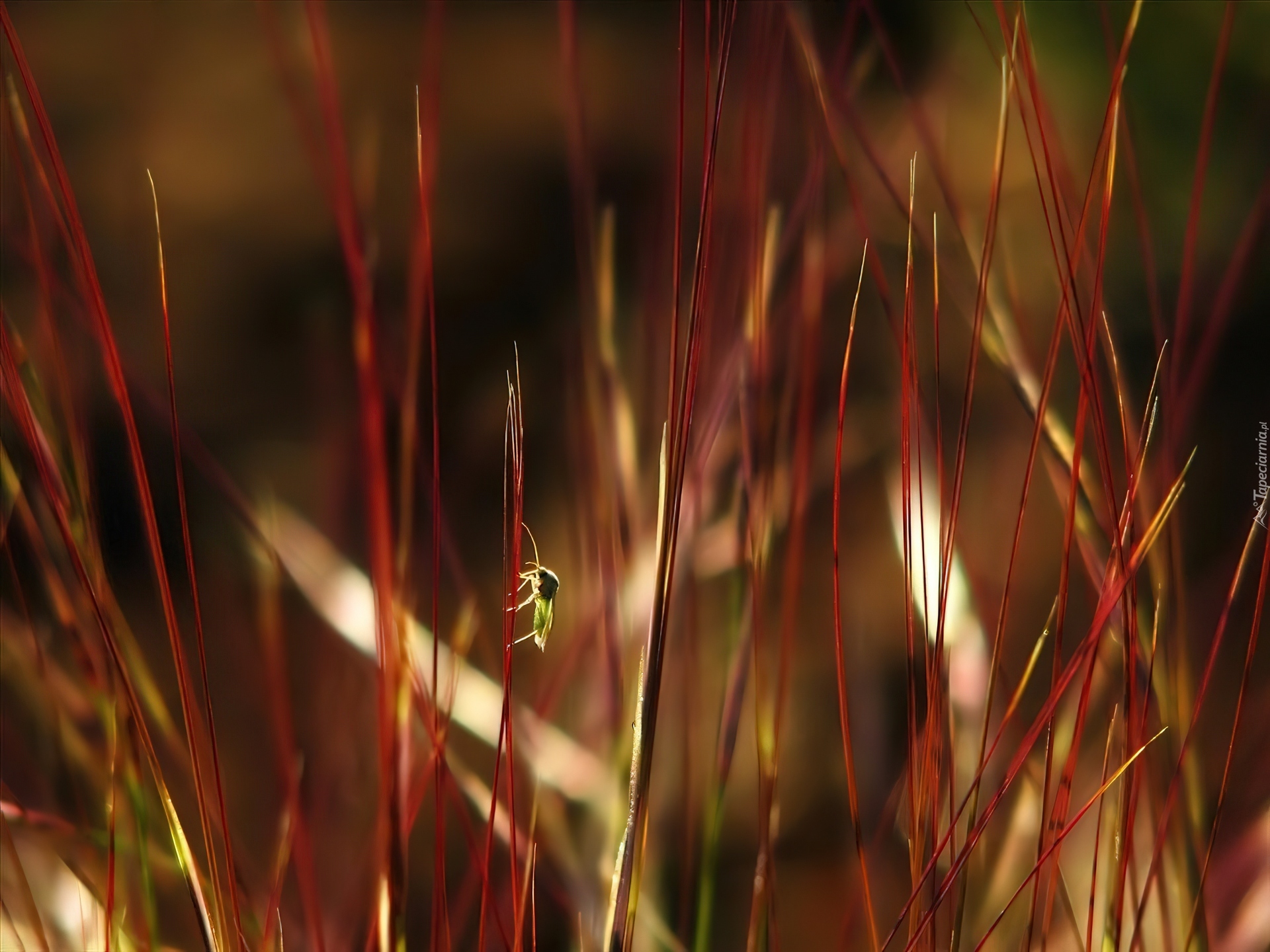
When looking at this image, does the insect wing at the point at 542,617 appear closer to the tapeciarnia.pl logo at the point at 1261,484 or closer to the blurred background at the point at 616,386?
the blurred background at the point at 616,386

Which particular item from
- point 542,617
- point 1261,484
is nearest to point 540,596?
point 542,617

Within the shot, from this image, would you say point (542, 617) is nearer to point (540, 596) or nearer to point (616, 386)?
point (540, 596)

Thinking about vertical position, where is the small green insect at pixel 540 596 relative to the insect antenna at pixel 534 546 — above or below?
below

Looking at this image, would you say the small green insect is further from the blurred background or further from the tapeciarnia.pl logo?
the tapeciarnia.pl logo

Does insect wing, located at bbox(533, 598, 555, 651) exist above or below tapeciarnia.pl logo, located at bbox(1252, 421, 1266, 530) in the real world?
above

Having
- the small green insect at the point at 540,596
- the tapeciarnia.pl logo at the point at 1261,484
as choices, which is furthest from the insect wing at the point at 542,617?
the tapeciarnia.pl logo at the point at 1261,484

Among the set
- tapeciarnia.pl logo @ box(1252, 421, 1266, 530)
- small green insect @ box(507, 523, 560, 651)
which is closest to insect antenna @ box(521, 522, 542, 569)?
small green insect @ box(507, 523, 560, 651)
